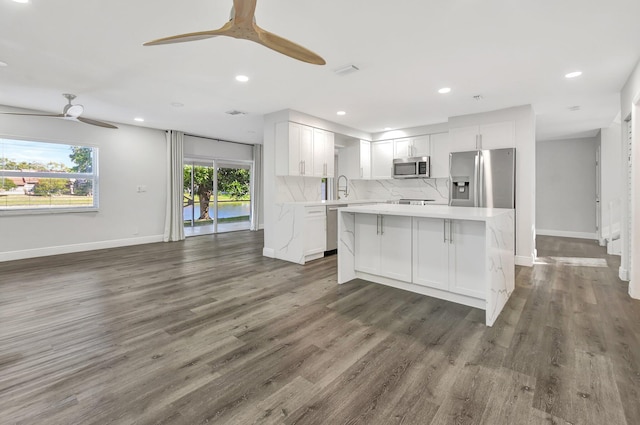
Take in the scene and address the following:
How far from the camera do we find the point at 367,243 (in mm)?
3773

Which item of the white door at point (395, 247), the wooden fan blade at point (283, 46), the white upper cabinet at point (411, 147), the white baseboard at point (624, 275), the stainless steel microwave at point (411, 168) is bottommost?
the white baseboard at point (624, 275)

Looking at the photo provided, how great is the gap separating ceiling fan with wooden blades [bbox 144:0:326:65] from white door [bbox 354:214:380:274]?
2056mm

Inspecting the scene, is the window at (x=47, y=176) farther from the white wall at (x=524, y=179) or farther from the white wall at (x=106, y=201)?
the white wall at (x=524, y=179)

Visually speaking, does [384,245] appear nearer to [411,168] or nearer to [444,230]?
[444,230]

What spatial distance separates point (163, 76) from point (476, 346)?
13.8ft

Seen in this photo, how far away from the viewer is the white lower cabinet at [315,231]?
497 cm

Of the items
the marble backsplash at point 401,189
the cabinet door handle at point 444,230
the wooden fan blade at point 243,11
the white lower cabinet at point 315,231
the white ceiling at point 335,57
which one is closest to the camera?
the wooden fan blade at point 243,11

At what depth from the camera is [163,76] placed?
11.9ft

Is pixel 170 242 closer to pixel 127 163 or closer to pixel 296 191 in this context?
pixel 127 163

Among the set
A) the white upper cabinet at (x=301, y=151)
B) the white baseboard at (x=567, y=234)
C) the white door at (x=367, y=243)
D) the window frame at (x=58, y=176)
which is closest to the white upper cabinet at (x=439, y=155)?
the white upper cabinet at (x=301, y=151)

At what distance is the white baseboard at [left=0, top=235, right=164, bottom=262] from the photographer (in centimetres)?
515

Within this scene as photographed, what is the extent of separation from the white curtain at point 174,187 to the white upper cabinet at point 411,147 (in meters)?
4.96

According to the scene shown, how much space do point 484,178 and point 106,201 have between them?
711cm

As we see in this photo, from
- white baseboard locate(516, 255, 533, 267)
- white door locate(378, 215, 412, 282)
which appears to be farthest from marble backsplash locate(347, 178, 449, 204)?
white door locate(378, 215, 412, 282)
